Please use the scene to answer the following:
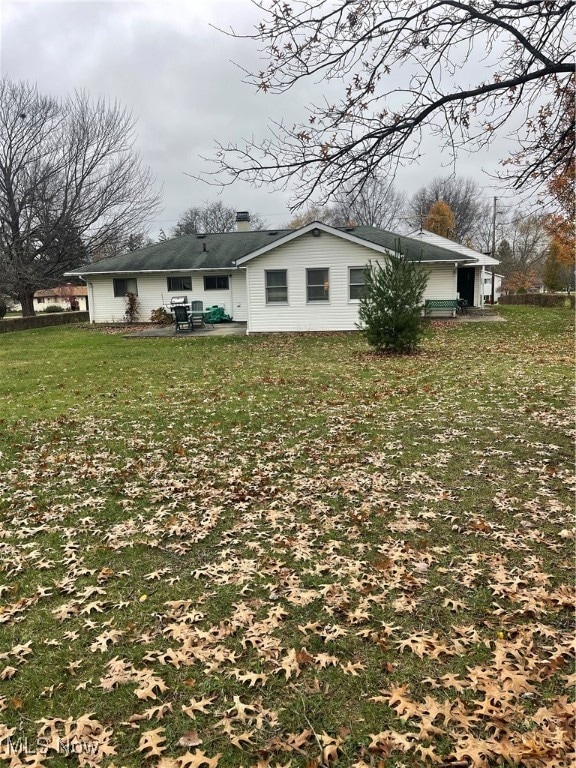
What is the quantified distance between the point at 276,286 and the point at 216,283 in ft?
21.3

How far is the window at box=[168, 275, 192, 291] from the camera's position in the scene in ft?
83.6

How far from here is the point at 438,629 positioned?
9.59 ft

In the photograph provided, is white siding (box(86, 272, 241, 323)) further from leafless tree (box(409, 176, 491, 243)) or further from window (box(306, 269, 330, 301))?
leafless tree (box(409, 176, 491, 243))

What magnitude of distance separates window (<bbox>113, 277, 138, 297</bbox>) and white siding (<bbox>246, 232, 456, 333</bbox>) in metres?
8.87

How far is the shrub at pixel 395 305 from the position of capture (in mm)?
12758

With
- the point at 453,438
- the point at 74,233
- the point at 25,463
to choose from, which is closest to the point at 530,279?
the point at 74,233

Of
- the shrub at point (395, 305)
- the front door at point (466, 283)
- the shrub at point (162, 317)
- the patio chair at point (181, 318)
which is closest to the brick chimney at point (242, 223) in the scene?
the shrub at point (162, 317)

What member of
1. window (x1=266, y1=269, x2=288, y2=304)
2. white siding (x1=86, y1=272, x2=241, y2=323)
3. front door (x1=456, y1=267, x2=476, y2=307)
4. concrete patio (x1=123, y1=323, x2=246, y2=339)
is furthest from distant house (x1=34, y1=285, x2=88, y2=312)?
window (x1=266, y1=269, x2=288, y2=304)

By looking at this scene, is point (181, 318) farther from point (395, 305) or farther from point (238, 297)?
point (395, 305)

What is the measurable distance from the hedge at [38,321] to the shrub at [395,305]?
67.3ft

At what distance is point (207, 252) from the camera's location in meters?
26.7

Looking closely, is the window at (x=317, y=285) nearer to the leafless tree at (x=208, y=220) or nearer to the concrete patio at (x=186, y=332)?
the concrete patio at (x=186, y=332)

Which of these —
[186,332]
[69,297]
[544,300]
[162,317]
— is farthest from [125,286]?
[69,297]
